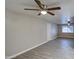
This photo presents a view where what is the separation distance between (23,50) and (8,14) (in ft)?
7.30

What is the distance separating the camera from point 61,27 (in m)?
13.3

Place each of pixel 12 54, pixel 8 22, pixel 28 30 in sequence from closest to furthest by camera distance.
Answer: pixel 8 22 → pixel 12 54 → pixel 28 30

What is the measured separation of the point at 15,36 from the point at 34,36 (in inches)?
81.8

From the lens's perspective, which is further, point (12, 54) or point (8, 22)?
point (12, 54)

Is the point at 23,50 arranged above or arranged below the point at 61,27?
below
